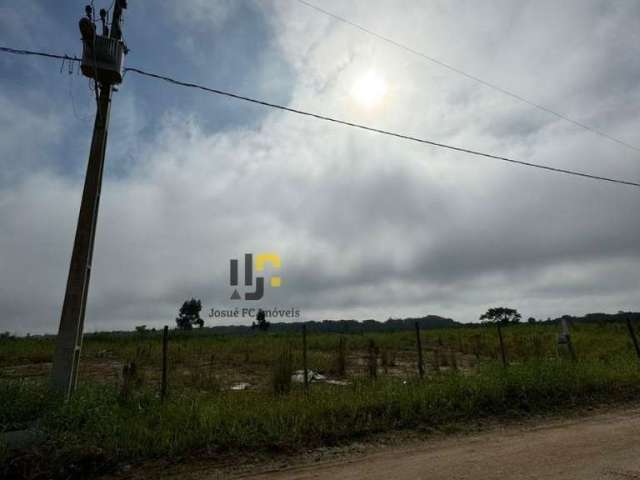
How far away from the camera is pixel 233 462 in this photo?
18.0ft

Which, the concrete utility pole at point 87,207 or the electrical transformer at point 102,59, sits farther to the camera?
the electrical transformer at point 102,59

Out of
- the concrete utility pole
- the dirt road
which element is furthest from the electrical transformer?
the dirt road

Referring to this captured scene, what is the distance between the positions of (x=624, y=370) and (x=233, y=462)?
1149 centimetres

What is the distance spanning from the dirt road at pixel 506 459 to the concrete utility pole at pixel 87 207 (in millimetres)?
4258

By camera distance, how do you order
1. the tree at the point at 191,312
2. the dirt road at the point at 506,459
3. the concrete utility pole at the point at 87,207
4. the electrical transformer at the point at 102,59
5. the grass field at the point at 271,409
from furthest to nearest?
the tree at the point at 191,312
the electrical transformer at the point at 102,59
the concrete utility pole at the point at 87,207
the grass field at the point at 271,409
the dirt road at the point at 506,459

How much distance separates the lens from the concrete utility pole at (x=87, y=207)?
7.02 meters

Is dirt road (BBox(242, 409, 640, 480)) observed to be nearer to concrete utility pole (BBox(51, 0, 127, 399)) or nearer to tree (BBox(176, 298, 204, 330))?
concrete utility pole (BBox(51, 0, 127, 399))

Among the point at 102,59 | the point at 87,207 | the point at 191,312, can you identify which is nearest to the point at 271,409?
the point at 87,207

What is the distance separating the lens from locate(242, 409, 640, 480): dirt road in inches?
179

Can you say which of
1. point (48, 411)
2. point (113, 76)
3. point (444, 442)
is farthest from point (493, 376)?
point (113, 76)

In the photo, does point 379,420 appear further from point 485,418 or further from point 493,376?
point 493,376

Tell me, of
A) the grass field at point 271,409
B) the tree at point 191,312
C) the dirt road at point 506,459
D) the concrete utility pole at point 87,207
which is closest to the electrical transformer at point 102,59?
the concrete utility pole at point 87,207

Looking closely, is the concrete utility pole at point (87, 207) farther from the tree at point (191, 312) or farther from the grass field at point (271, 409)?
the tree at point (191, 312)

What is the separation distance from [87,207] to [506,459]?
27.3ft
